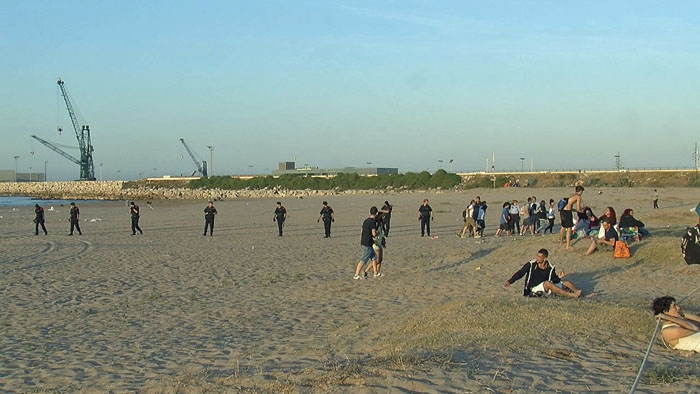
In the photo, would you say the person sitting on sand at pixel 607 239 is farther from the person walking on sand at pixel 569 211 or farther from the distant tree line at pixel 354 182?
the distant tree line at pixel 354 182

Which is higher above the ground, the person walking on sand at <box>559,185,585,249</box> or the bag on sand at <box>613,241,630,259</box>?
the person walking on sand at <box>559,185,585,249</box>

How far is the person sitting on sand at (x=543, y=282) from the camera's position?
1026 cm

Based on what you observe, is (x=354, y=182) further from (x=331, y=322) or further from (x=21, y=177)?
(x=21, y=177)

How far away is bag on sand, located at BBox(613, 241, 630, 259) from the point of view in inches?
534

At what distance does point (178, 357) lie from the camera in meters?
7.72

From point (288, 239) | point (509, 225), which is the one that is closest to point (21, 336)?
point (288, 239)

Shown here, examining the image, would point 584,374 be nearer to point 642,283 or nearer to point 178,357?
point 178,357

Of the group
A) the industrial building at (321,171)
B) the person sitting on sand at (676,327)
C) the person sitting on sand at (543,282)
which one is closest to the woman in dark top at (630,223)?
the person sitting on sand at (543,282)

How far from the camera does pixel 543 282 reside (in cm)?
1034

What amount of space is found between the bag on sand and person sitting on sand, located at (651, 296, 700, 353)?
19.4ft

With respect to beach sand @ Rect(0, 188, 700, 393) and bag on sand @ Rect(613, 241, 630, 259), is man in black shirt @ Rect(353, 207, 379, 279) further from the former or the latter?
bag on sand @ Rect(613, 241, 630, 259)

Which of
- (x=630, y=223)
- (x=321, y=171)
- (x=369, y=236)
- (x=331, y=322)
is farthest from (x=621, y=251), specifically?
(x=321, y=171)

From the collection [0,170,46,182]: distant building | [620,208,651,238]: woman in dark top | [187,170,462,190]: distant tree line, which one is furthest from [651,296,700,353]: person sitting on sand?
[0,170,46,182]: distant building

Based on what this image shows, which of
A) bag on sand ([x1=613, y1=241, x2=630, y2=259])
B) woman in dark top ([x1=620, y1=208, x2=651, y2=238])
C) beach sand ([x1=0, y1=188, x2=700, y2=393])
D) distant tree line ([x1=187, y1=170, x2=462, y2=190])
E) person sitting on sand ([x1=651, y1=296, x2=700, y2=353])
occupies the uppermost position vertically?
distant tree line ([x1=187, y1=170, x2=462, y2=190])
